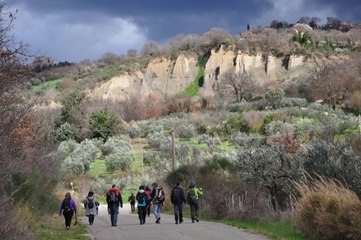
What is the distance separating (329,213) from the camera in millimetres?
13750

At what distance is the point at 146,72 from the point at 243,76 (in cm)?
4459

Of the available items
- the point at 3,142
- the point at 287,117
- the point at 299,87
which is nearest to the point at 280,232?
the point at 3,142

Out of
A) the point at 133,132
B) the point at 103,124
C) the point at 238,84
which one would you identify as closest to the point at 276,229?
the point at 103,124

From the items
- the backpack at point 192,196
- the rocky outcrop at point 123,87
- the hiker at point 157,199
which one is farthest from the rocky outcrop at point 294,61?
the backpack at point 192,196

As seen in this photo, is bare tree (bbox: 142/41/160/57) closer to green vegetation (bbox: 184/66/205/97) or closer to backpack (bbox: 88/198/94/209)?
green vegetation (bbox: 184/66/205/97)

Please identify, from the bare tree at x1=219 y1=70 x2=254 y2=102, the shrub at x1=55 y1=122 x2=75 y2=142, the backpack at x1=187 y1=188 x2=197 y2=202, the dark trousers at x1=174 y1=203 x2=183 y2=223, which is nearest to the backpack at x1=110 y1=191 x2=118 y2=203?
the dark trousers at x1=174 y1=203 x2=183 y2=223

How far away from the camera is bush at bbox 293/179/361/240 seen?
42.0 ft

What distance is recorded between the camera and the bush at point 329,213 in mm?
12789

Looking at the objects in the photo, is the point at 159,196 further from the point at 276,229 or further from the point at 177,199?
the point at 276,229

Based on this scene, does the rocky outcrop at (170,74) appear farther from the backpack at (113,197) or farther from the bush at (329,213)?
the bush at (329,213)

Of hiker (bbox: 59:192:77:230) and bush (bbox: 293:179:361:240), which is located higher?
hiker (bbox: 59:192:77:230)

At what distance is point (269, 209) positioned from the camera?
21.6 m

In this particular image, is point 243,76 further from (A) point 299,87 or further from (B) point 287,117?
(B) point 287,117

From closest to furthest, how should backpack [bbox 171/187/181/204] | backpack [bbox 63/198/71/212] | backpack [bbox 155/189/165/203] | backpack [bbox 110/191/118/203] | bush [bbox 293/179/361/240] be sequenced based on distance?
1. bush [bbox 293/179/361/240]
2. backpack [bbox 63/198/71/212]
3. backpack [bbox 171/187/181/204]
4. backpack [bbox 110/191/118/203]
5. backpack [bbox 155/189/165/203]
